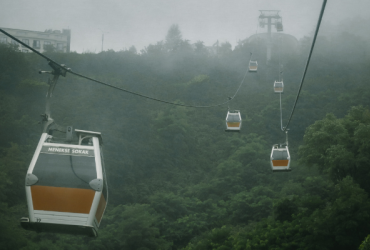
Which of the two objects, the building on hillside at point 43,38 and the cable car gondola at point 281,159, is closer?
the cable car gondola at point 281,159

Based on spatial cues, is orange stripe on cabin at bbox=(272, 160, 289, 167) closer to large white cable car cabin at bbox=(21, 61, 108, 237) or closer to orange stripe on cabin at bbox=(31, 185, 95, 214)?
large white cable car cabin at bbox=(21, 61, 108, 237)

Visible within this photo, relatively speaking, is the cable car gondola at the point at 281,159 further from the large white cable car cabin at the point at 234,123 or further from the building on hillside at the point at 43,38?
the building on hillside at the point at 43,38

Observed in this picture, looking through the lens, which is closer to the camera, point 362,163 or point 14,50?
point 362,163

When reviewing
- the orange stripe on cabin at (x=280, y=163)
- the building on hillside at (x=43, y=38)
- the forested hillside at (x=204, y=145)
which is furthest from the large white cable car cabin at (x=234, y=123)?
the building on hillside at (x=43, y=38)

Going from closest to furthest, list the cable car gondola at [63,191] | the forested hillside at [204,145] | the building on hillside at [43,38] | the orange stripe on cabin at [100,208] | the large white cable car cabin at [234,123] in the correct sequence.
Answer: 1. the cable car gondola at [63,191]
2. the orange stripe on cabin at [100,208]
3. the large white cable car cabin at [234,123]
4. the forested hillside at [204,145]
5. the building on hillside at [43,38]

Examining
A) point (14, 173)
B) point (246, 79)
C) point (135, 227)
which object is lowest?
point (135, 227)

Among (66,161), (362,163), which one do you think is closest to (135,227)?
(362,163)

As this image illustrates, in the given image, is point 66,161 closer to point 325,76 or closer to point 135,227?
point 135,227
